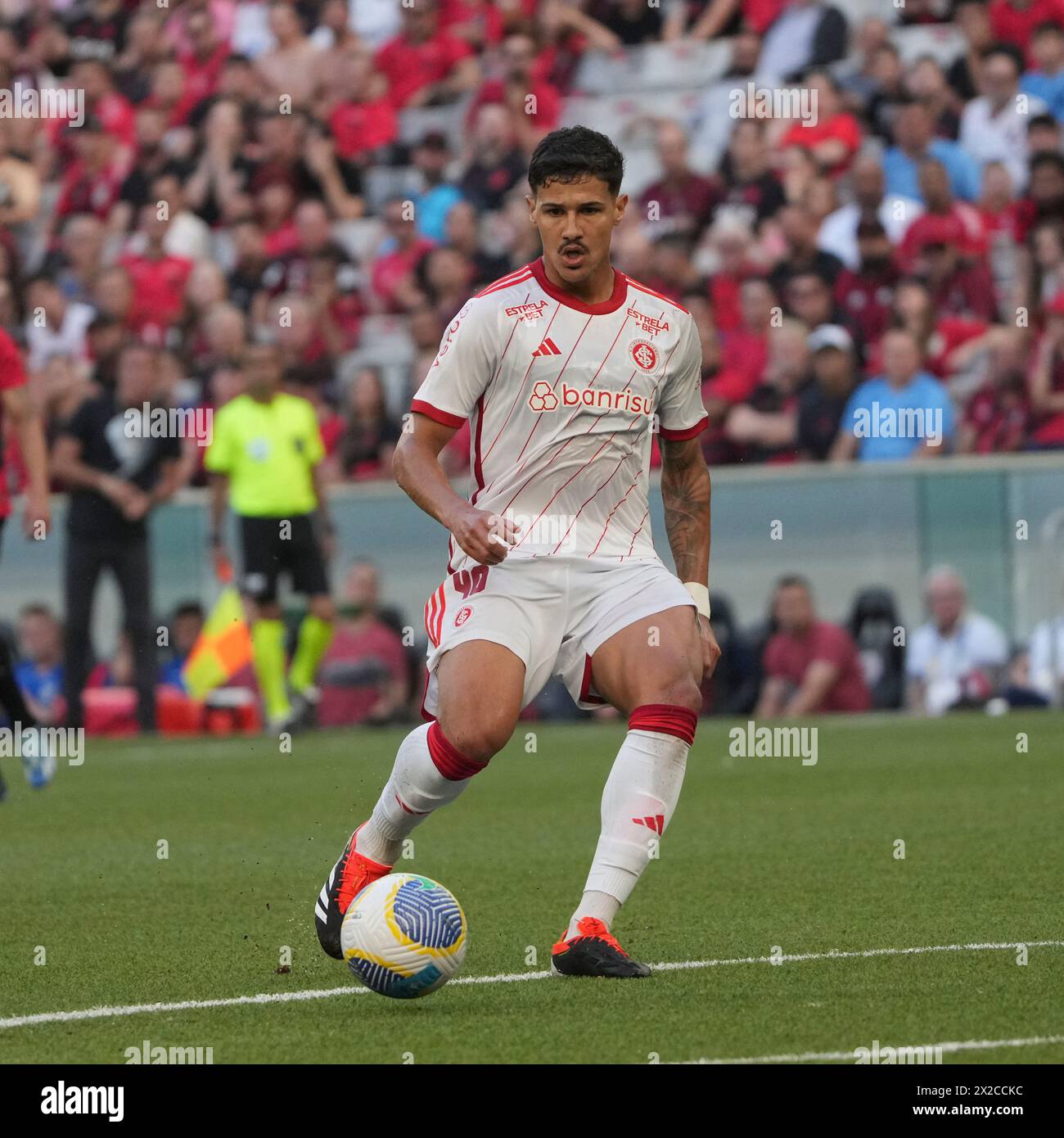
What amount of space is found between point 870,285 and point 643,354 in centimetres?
1127

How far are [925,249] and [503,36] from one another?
19.1 feet

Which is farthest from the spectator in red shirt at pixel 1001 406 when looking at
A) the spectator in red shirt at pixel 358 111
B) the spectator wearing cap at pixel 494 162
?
the spectator in red shirt at pixel 358 111

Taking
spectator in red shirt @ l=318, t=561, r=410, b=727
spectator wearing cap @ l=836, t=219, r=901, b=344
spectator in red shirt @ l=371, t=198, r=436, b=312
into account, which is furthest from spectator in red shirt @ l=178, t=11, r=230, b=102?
spectator wearing cap @ l=836, t=219, r=901, b=344

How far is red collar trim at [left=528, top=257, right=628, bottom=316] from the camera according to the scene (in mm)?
6203

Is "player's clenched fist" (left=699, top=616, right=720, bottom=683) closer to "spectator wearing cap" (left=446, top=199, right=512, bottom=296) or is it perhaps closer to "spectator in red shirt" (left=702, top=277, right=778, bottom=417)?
"spectator in red shirt" (left=702, top=277, right=778, bottom=417)

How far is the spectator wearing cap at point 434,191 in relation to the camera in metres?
20.3

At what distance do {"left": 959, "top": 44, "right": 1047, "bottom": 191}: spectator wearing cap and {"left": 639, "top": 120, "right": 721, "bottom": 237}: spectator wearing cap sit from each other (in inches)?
81.8

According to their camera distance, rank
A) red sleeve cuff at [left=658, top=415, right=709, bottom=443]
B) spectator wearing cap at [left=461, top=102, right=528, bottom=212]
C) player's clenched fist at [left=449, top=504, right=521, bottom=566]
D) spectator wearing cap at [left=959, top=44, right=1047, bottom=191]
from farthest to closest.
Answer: spectator wearing cap at [left=461, top=102, right=528, bottom=212] < spectator wearing cap at [left=959, top=44, right=1047, bottom=191] < red sleeve cuff at [left=658, top=415, right=709, bottom=443] < player's clenched fist at [left=449, top=504, right=521, bottom=566]

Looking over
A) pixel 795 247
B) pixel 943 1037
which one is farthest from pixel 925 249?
pixel 943 1037

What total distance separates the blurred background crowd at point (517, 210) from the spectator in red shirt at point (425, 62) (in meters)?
0.03

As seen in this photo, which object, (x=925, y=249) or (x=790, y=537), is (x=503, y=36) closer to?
(x=925, y=249)

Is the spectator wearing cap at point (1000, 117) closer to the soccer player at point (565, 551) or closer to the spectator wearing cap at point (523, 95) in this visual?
the spectator wearing cap at point (523, 95)

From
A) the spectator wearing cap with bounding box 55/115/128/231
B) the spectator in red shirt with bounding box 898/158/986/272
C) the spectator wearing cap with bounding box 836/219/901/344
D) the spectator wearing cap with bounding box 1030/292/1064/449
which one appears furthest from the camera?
the spectator wearing cap with bounding box 55/115/128/231

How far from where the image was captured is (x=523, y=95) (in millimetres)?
20391
